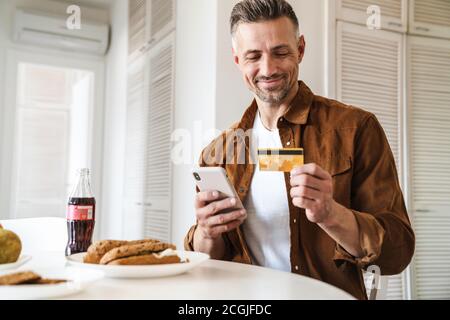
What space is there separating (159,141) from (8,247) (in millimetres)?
1968

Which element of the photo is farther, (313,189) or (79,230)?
(79,230)

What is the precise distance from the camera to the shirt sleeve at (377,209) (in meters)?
0.92

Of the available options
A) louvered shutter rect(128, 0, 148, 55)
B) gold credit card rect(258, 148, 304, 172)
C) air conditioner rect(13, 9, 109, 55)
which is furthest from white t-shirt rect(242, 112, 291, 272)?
air conditioner rect(13, 9, 109, 55)

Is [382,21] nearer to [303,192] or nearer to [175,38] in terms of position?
[175,38]

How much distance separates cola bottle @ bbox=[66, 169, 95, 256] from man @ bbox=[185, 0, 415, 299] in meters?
0.27

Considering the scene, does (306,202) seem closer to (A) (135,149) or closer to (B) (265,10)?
(B) (265,10)

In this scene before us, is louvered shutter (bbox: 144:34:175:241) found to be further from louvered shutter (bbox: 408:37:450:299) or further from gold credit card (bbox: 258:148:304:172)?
gold credit card (bbox: 258:148:304:172)

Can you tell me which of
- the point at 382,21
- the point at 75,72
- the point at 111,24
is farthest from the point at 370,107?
the point at 75,72

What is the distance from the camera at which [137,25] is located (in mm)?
3021

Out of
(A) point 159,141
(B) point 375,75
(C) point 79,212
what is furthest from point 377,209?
(A) point 159,141

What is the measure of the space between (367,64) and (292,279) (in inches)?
74.6

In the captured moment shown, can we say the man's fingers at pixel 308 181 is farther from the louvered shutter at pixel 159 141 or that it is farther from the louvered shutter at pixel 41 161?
the louvered shutter at pixel 41 161

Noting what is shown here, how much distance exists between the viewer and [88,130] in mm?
3588

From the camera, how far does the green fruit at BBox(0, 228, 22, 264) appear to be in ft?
2.28
